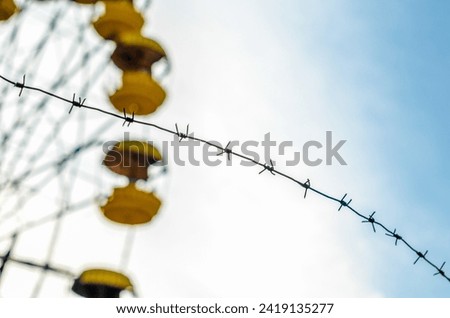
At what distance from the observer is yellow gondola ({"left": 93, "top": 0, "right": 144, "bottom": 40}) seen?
1104cm

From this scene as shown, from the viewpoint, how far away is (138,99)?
31.8ft

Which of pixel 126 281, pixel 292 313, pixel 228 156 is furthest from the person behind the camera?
pixel 126 281

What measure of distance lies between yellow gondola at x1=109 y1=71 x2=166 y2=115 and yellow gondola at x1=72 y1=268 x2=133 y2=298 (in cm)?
255

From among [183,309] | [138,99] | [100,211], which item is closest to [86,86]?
[138,99]

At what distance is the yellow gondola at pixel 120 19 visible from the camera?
36.2ft

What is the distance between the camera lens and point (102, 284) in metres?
8.55

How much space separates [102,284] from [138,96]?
300 centimetres

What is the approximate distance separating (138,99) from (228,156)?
18.6 ft

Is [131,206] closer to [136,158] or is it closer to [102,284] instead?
[136,158]

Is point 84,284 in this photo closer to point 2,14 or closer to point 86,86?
point 86,86

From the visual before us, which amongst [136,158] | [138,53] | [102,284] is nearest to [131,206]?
[136,158]

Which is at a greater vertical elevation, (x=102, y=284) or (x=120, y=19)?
(x=120, y=19)

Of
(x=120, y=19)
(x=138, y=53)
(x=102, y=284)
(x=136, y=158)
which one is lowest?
(x=102, y=284)

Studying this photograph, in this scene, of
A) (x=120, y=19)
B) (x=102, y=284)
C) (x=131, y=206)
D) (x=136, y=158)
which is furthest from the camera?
(x=120, y=19)
